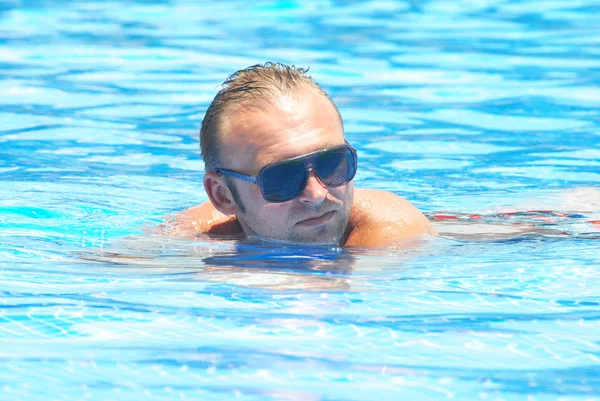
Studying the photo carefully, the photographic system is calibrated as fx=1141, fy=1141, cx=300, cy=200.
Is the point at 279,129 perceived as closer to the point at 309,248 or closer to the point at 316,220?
the point at 316,220

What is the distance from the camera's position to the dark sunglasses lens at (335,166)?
4336 millimetres

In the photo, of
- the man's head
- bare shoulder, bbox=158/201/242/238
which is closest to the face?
the man's head

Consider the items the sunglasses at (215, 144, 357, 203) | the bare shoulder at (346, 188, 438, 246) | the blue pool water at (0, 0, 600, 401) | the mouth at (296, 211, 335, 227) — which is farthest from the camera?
the bare shoulder at (346, 188, 438, 246)

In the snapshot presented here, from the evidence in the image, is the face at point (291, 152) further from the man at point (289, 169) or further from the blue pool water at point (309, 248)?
the blue pool water at point (309, 248)

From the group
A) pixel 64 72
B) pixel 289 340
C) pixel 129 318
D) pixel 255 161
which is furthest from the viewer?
pixel 64 72

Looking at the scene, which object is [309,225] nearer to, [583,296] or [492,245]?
[492,245]

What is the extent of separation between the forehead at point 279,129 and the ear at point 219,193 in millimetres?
151

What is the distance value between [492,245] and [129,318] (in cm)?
179

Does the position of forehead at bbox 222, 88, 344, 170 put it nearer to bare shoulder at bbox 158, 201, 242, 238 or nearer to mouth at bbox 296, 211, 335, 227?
mouth at bbox 296, 211, 335, 227

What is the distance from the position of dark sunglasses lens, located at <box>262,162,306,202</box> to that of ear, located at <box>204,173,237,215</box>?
1.17 feet

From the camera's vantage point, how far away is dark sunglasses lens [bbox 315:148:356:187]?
434cm

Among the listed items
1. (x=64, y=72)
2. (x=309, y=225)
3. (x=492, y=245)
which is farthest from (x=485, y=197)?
(x=64, y=72)

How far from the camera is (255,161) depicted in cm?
452

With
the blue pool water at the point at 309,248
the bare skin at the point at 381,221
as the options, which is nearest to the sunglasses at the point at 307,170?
the blue pool water at the point at 309,248
